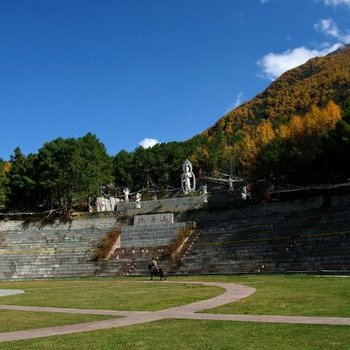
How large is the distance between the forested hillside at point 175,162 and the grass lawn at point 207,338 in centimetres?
3429

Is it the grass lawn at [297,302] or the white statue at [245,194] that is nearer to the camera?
the grass lawn at [297,302]

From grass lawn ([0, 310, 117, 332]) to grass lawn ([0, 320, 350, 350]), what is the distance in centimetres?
204

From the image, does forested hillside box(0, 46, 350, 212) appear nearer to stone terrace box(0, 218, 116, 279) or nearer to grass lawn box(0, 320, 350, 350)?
stone terrace box(0, 218, 116, 279)

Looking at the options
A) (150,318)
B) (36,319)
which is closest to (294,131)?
(150,318)

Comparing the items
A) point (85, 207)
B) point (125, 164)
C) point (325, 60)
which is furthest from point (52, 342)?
point (325, 60)

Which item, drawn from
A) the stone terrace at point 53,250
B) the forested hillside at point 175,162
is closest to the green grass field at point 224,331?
the stone terrace at point 53,250

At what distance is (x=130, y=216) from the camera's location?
47562 mm

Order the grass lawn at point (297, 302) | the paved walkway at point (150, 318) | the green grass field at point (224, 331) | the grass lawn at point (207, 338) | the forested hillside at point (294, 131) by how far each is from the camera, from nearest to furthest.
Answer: the grass lawn at point (207, 338) < the green grass field at point (224, 331) < the paved walkway at point (150, 318) < the grass lawn at point (297, 302) < the forested hillside at point (294, 131)

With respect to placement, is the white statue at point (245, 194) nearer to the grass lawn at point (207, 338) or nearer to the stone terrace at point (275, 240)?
the stone terrace at point (275, 240)

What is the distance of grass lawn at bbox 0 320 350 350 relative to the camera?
8.50 meters

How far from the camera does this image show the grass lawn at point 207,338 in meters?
8.50

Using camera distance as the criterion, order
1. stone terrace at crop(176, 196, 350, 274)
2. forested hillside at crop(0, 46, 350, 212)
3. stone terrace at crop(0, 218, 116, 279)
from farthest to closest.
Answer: forested hillside at crop(0, 46, 350, 212) < stone terrace at crop(0, 218, 116, 279) < stone terrace at crop(176, 196, 350, 274)

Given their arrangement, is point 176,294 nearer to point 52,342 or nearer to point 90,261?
point 52,342

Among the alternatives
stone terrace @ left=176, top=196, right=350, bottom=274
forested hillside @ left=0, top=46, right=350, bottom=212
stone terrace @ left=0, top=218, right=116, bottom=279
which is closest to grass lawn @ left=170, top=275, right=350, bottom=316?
stone terrace @ left=176, top=196, right=350, bottom=274
